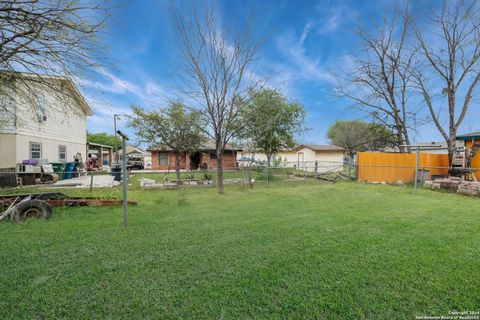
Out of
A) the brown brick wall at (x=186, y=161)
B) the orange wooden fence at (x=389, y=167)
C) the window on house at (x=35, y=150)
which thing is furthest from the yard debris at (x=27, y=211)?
the brown brick wall at (x=186, y=161)

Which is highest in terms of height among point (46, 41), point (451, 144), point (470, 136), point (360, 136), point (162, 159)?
point (360, 136)

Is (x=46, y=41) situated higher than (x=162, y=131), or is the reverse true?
(x=46, y=41)

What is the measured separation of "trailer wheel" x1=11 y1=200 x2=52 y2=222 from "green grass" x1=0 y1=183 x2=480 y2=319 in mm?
255

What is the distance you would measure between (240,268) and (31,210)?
16.4 ft

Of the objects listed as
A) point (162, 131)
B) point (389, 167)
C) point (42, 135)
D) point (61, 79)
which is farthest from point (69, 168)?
point (389, 167)

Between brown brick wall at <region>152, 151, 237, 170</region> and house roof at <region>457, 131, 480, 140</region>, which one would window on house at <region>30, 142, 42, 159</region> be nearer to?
brown brick wall at <region>152, 151, 237, 170</region>

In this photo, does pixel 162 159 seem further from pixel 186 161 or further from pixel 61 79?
pixel 61 79

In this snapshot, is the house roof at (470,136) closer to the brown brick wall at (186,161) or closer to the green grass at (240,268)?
the green grass at (240,268)

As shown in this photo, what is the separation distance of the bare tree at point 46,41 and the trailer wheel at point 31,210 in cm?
279

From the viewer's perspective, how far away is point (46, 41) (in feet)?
15.8

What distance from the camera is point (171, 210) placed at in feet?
20.0

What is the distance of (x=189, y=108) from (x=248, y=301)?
28.6 ft

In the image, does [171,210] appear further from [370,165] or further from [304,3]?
[370,165]

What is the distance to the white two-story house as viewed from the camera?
5730 millimetres
